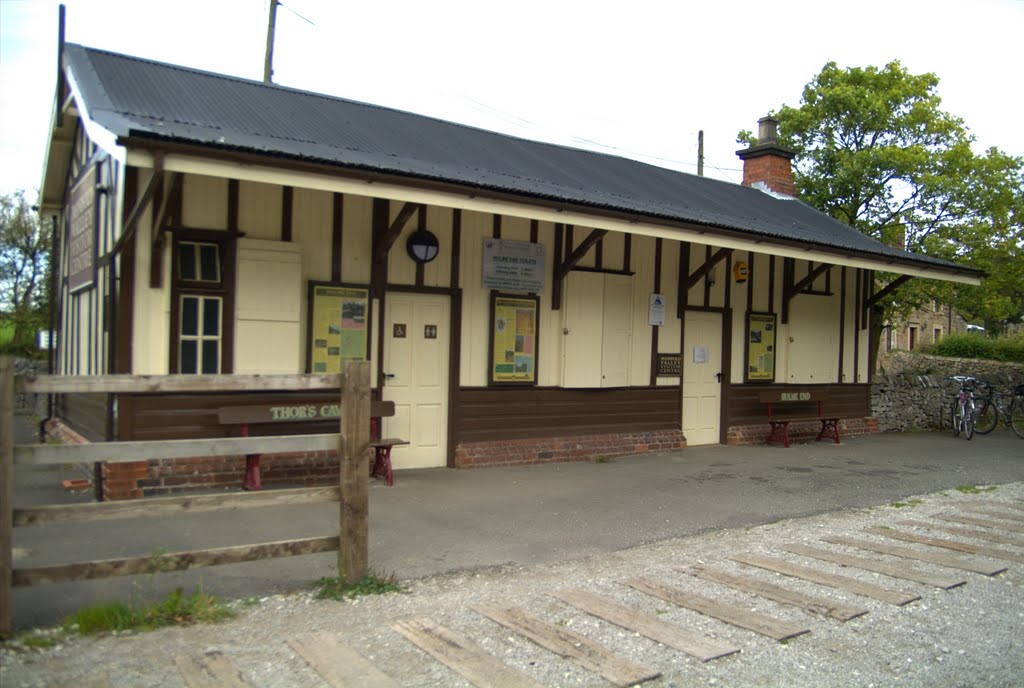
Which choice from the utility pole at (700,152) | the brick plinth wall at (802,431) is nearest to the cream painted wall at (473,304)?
the brick plinth wall at (802,431)

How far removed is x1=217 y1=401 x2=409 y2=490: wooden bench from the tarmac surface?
0.33 meters

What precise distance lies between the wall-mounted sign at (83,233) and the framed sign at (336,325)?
7.84 feet

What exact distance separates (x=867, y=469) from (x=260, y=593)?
8.57 meters

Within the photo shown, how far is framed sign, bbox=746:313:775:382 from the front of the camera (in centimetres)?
1324

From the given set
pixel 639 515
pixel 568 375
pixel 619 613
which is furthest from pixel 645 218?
pixel 619 613

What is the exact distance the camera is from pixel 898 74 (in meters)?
21.9

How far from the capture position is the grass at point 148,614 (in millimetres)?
4289

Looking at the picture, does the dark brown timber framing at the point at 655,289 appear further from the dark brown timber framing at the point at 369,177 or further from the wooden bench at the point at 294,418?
the wooden bench at the point at 294,418

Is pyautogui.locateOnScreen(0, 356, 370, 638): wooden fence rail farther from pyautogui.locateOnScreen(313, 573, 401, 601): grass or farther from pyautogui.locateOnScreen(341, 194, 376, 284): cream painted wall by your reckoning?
pyautogui.locateOnScreen(341, 194, 376, 284): cream painted wall

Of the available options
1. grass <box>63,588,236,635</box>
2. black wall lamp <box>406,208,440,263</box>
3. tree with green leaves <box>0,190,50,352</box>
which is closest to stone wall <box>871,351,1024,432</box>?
black wall lamp <box>406,208,440,263</box>

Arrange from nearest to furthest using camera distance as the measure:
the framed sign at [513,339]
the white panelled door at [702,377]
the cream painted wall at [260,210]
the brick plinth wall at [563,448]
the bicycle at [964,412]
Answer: the cream painted wall at [260,210] < the brick plinth wall at [563,448] < the framed sign at [513,339] < the white panelled door at [702,377] < the bicycle at [964,412]

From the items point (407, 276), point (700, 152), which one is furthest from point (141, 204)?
point (700, 152)

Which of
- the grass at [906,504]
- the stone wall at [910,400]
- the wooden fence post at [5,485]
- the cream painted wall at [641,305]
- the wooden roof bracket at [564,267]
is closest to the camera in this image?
the wooden fence post at [5,485]

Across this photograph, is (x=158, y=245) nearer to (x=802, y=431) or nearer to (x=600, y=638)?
(x=600, y=638)
